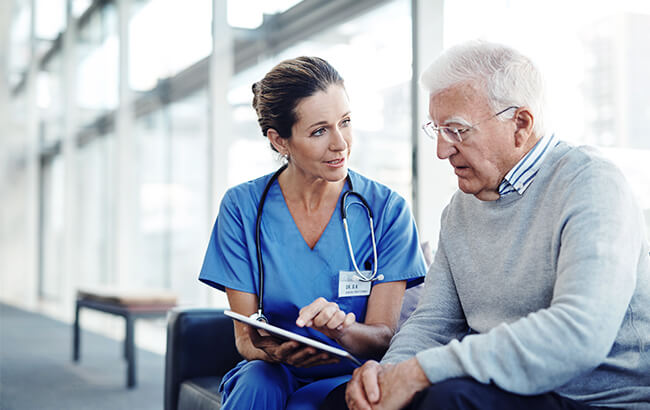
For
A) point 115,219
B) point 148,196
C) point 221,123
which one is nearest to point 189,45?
point 221,123

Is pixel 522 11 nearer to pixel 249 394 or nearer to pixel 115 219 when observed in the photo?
pixel 249 394

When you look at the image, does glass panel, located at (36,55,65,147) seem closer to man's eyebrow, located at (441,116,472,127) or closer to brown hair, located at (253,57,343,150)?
brown hair, located at (253,57,343,150)

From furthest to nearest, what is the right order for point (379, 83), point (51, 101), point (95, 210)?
point (51, 101) < point (95, 210) < point (379, 83)

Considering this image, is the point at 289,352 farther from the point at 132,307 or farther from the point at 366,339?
the point at 132,307

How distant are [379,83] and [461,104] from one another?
1.89m

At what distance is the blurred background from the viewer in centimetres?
214

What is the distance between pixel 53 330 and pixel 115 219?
1180 mm

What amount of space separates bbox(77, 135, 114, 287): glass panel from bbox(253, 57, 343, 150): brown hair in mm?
5568

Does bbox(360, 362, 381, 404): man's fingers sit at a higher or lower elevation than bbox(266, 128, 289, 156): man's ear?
lower

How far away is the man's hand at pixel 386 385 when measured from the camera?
1.11 m

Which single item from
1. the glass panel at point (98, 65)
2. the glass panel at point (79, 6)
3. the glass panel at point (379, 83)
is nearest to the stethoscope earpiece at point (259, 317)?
the glass panel at point (379, 83)

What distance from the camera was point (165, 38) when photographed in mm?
5473

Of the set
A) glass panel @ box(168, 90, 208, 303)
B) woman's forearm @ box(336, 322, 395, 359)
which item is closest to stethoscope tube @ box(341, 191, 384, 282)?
woman's forearm @ box(336, 322, 395, 359)

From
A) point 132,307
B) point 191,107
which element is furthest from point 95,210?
point 132,307
